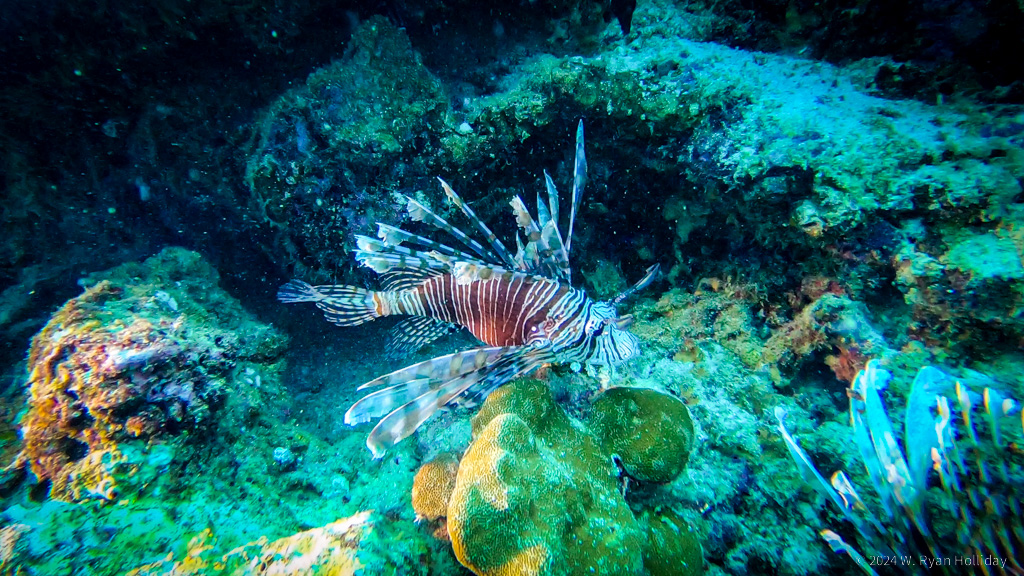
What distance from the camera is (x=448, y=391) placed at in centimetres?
210

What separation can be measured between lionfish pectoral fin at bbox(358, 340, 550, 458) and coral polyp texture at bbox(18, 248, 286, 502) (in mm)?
1521

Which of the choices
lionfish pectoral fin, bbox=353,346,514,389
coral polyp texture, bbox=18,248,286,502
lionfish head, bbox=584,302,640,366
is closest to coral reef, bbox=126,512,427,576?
lionfish pectoral fin, bbox=353,346,514,389

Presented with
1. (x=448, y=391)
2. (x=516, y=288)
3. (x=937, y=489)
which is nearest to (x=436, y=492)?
(x=448, y=391)

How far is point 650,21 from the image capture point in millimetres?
4148

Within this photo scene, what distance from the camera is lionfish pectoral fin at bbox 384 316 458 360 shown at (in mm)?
3412

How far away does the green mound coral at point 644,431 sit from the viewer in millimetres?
1934

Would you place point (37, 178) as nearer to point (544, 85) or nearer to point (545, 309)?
point (544, 85)

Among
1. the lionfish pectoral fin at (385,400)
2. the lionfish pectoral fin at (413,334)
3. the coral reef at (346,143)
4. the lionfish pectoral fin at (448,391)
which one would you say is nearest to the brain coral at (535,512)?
the lionfish pectoral fin at (448,391)

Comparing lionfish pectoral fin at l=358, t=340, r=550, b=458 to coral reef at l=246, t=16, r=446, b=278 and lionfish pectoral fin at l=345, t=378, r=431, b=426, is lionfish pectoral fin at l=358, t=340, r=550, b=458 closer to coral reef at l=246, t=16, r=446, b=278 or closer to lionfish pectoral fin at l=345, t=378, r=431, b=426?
lionfish pectoral fin at l=345, t=378, r=431, b=426

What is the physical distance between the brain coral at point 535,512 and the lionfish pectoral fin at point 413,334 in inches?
65.4

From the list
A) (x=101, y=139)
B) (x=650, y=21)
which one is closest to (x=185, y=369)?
(x=101, y=139)

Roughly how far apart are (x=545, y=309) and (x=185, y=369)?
8.07 feet

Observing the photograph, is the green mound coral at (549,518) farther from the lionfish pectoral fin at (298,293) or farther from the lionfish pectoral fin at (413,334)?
the lionfish pectoral fin at (298,293)

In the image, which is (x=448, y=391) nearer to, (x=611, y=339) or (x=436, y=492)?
(x=436, y=492)
